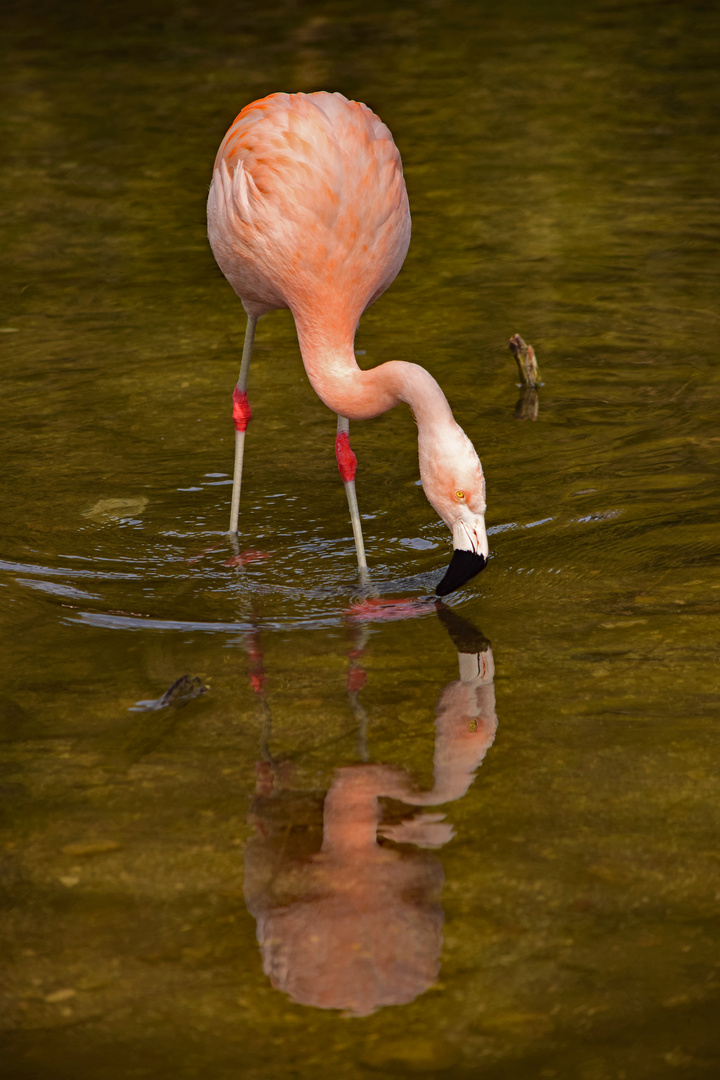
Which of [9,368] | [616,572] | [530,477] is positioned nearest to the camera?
[616,572]

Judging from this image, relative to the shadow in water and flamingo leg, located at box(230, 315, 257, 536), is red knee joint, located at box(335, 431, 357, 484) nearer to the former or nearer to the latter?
flamingo leg, located at box(230, 315, 257, 536)

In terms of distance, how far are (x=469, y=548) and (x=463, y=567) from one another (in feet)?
0.21

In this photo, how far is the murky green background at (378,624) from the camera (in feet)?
9.98

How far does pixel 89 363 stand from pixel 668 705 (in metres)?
4.53

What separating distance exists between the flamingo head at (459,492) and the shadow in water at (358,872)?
503 millimetres

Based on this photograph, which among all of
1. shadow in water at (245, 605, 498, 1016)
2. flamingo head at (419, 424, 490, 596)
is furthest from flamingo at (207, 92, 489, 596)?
shadow in water at (245, 605, 498, 1016)

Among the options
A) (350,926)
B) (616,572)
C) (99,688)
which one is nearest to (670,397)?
(616,572)

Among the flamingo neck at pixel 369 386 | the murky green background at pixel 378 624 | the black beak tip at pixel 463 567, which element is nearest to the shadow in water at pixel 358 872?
the murky green background at pixel 378 624

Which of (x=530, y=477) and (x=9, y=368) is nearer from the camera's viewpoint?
(x=530, y=477)

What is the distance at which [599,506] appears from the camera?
5793mm

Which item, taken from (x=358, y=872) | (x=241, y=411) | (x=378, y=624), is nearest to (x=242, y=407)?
(x=241, y=411)

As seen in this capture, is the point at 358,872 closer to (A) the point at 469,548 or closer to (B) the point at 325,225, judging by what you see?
(A) the point at 469,548

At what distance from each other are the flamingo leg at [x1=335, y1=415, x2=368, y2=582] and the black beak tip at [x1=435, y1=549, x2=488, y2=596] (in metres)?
0.68

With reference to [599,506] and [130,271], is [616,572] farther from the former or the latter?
[130,271]
